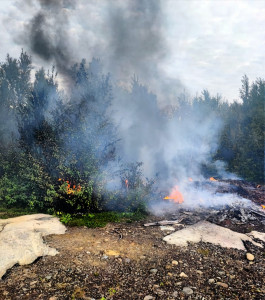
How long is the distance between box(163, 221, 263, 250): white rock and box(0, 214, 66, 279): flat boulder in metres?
2.78

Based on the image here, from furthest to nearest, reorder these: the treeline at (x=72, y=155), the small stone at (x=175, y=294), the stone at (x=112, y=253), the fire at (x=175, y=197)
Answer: the fire at (x=175, y=197)
the treeline at (x=72, y=155)
the stone at (x=112, y=253)
the small stone at (x=175, y=294)

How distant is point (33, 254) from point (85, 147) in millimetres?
3724

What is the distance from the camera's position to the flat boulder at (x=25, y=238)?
3766mm

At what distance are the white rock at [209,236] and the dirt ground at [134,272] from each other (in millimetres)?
226

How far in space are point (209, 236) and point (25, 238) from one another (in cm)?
431

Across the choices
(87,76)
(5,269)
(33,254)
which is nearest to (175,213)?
(33,254)

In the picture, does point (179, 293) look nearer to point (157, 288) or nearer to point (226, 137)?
point (157, 288)

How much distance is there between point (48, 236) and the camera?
4.75 metres

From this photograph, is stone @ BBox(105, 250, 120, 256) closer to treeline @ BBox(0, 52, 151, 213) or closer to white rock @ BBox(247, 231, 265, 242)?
treeline @ BBox(0, 52, 151, 213)

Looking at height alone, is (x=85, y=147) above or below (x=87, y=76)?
below

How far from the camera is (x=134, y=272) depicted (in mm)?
3689

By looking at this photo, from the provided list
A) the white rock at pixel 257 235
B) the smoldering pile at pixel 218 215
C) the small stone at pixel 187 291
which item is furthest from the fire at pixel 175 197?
the small stone at pixel 187 291

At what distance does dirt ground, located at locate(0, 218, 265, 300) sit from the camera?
3.16m

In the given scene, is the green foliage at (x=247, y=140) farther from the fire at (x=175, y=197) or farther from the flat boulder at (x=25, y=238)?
the flat boulder at (x=25, y=238)
